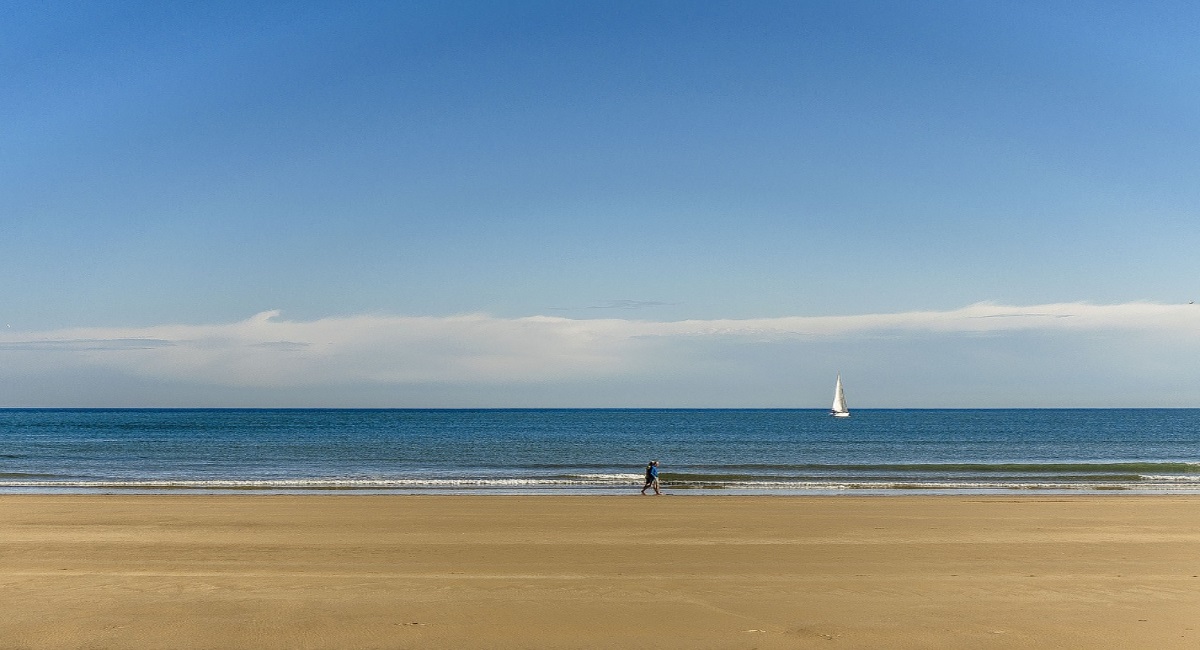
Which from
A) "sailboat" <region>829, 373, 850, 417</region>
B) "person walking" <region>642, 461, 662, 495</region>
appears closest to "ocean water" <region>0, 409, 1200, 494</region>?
"person walking" <region>642, 461, 662, 495</region>

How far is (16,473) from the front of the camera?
37.1 meters

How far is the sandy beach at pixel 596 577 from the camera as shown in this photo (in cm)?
1016

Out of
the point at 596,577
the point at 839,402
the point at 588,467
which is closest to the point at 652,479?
the point at 596,577

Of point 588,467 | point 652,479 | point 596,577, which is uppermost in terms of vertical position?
point 652,479

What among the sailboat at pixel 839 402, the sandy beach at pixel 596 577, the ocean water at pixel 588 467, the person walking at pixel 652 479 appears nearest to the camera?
the sandy beach at pixel 596 577

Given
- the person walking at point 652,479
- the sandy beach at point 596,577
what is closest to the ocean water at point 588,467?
the person walking at point 652,479

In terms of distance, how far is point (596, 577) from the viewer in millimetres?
13258

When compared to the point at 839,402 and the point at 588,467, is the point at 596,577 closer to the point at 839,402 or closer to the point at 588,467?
the point at 588,467

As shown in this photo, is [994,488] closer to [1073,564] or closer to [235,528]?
[1073,564]

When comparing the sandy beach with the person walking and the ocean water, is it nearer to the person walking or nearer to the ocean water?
the person walking

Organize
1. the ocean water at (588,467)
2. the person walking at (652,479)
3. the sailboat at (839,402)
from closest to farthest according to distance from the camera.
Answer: the person walking at (652,479)
the ocean water at (588,467)
the sailboat at (839,402)

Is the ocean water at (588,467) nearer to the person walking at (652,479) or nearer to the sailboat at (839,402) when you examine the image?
the person walking at (652,479)

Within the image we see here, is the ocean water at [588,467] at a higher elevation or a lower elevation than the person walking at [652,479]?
lower

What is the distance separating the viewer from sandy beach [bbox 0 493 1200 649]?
10.2m
